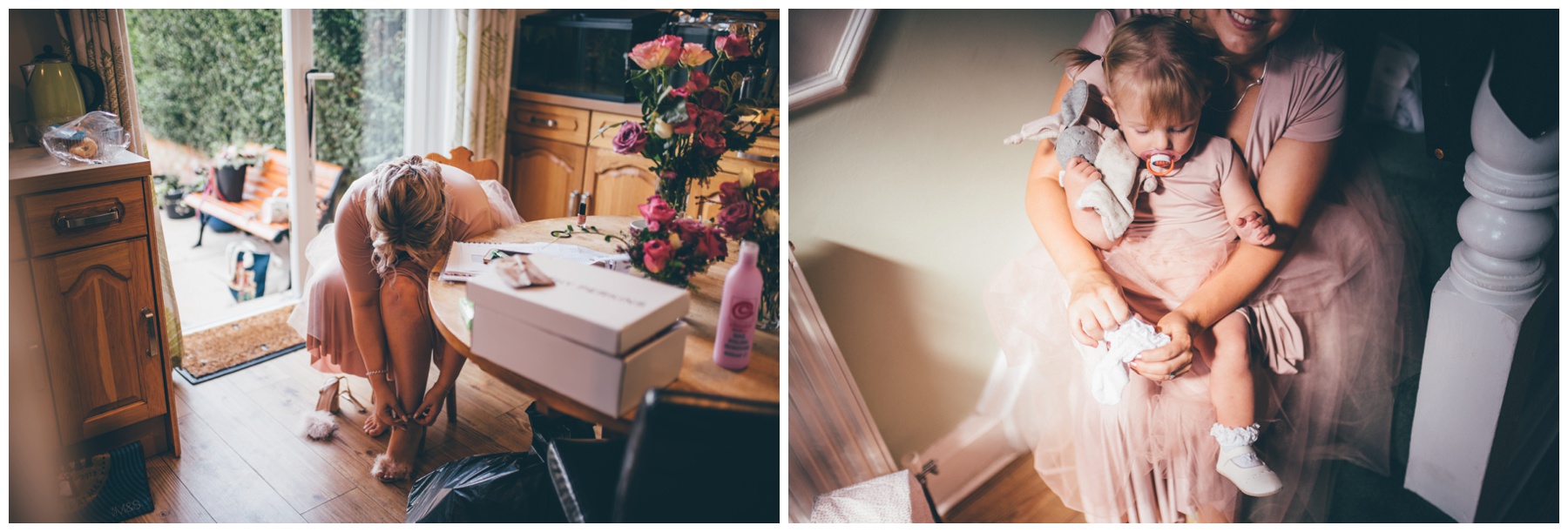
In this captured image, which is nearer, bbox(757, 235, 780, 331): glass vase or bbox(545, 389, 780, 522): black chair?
bbox(545, 389, 780, 522): black chair

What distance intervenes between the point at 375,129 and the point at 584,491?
2.13 meters

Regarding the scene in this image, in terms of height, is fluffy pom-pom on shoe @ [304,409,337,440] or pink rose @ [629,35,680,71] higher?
pink rose @ [629,35,680,71]

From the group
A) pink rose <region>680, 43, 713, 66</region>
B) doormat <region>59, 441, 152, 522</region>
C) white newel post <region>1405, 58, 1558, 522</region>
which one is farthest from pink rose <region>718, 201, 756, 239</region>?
doormat <region>59, 441, 152, 522</region>

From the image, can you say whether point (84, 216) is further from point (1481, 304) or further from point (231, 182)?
point (1481, 304)

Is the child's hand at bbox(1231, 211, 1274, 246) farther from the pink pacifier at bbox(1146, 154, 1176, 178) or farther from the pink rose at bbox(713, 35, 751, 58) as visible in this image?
the pink rose at bbox(713, 35, 751, 58)

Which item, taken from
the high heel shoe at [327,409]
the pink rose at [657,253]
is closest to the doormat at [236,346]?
the high heel shoe at [327,409]

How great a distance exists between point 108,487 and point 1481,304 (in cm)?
284

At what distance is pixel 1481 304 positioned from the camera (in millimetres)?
1456

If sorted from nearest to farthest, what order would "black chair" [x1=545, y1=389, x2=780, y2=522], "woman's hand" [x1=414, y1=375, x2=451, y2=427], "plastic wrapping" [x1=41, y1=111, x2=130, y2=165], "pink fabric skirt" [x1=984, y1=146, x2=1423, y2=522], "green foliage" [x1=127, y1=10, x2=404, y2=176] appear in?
"black chair" [x1=545, y1=389, x2=780, y2=522], "pink fabric skirt" [x1=984, y1=146, x2=1423, y2=522], "plastic wrapping" [x1=41, y1=111, x2=130, y2=165], "woman's hand" [x1=414, y1=375, x2=451, y2=427], "green foliage" [x1=127, y1=10, x2=404, y2=176]

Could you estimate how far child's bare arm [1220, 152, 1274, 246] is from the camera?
1.31m

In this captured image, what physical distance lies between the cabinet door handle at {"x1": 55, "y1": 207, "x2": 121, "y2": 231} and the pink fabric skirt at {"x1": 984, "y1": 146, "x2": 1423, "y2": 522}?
1.82m

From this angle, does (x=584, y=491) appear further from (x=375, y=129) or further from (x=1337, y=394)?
(x=375, y=129)

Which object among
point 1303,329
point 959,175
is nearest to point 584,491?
point 959,175

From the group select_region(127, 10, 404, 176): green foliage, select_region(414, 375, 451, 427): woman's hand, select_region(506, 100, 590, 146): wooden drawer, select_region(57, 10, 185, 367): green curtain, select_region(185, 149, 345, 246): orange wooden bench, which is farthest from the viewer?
select_region(185, 149, 345, 246): orange wooden bench
